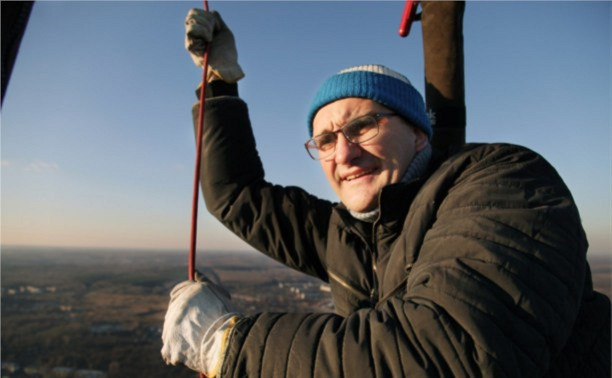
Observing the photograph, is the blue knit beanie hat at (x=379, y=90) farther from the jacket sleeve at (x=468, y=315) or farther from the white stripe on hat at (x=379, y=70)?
the jacket sleeve at (x=468, y=315)

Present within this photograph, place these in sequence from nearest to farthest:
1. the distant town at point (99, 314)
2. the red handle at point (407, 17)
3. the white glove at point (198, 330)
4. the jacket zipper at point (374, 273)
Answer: the white glove at point (198, 330)
the jacket zipper at point (374, 273)
the red handle at point (407, 17)
the distant town at point (99, 314)

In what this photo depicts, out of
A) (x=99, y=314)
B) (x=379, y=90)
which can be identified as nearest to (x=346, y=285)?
(x=379, y=90)

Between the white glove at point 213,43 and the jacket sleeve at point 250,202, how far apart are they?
0.62 feet

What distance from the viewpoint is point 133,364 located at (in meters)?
17.7

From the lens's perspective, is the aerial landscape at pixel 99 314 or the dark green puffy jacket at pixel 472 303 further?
the aerial landscape at pixel 99 314

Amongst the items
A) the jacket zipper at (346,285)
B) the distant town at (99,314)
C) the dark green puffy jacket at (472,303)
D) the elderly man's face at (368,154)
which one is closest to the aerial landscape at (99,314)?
the distant town at (99,314)

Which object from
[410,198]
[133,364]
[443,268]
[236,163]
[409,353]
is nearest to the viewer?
[409,353]

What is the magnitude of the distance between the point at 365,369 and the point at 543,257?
49cm

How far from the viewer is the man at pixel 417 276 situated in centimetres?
89

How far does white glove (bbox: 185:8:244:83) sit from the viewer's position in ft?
7.44

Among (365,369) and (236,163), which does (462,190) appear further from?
(236,163)

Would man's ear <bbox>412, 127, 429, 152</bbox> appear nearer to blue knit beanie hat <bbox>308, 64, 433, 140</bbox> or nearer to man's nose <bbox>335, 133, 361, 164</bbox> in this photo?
blue knit beanie hat <bbox>308, 64, 433, 140</bbox>

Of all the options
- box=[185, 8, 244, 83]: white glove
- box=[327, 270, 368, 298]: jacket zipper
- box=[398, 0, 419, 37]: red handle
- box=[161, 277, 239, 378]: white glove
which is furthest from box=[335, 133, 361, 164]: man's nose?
box=[398, 0, 419, 37]: red handle

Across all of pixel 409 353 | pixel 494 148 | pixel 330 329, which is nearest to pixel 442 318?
pixel 409 353
